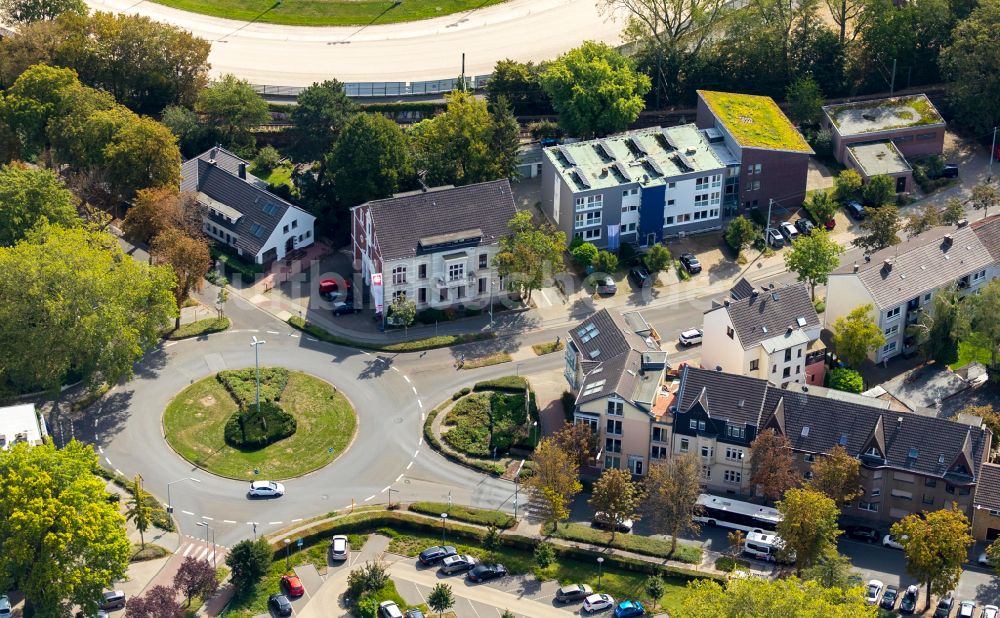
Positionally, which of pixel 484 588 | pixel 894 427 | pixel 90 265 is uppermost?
pixel 90 265

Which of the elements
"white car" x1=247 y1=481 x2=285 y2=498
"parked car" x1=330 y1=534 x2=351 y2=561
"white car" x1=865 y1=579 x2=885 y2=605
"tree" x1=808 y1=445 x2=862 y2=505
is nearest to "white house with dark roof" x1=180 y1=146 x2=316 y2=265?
"white car" x1=247 y1=481 x2=285 y2=498

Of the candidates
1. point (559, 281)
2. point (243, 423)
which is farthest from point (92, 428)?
point (559, 281)

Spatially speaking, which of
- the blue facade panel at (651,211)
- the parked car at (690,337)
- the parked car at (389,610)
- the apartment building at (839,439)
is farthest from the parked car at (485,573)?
the blue facade panel at (651,211)

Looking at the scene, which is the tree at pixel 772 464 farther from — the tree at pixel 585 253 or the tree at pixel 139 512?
the tree at pixel 139 512

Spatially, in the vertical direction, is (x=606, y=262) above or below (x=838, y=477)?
above

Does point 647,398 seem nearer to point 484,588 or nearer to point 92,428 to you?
point 484,588

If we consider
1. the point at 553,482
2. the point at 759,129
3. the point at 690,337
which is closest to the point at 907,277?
the point at 690,337

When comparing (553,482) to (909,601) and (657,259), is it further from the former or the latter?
(657,259)
